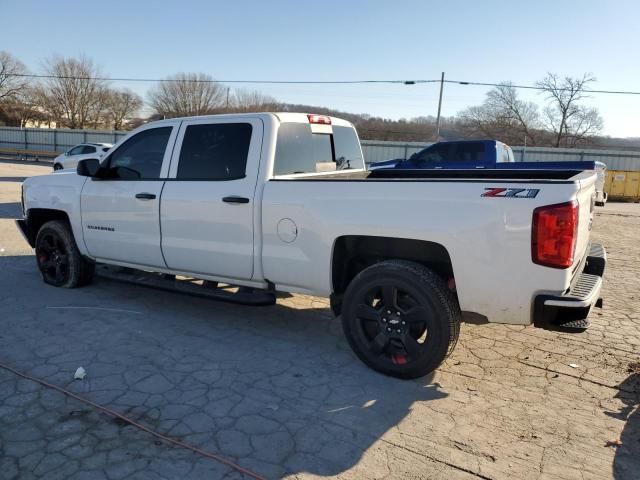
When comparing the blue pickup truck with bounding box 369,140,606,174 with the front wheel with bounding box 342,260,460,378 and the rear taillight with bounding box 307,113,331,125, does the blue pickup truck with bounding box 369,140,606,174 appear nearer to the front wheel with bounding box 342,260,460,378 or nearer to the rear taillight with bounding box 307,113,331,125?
the rear taillight with bounding box 307,113,331,125

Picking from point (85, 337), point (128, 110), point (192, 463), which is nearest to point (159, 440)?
point (192, 463)

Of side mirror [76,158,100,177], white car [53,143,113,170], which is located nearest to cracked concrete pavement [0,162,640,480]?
side mirror [76,158,100,177]

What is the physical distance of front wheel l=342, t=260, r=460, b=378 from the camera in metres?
3.55

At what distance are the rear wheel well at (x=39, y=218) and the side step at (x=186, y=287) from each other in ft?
2.38

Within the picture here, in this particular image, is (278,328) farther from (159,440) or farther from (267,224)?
(159,440)

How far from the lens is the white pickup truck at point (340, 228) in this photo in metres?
3.24

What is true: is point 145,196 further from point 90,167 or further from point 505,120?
point 505,120

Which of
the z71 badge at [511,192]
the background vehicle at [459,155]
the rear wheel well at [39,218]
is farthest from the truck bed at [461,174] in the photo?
the background vehicle at [459,155]

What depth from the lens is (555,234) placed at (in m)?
3.10

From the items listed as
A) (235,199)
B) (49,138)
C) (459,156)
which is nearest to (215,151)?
(235,199)

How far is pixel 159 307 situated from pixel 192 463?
2.91m

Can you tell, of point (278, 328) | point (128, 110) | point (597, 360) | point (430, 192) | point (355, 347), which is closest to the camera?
point (430, 192)

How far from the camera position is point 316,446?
293 cm

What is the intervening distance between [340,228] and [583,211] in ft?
5.60
